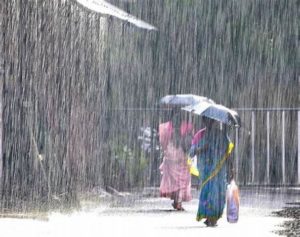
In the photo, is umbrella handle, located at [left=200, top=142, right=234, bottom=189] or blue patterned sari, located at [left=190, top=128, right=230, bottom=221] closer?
blue patterned sari, located at [left=190, top=128, right=230, bottom=221]

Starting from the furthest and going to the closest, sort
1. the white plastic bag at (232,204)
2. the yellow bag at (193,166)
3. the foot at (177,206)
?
the foot at (177,206), the yellow bag at (193,166), the white plastic bag at (232,204)

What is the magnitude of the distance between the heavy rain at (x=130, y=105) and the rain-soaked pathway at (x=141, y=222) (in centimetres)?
3

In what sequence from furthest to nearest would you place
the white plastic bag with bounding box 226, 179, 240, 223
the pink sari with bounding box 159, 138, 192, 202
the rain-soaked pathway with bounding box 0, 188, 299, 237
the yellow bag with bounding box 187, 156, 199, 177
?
the pink sari with bounding box 159, 138, 192, 202 → the yellow bag with bounding box 187, 156, 199, 177 → the white plastic bag with bounding box 226, 179, 240, 223 → the rain-soaked pathway with bounding box 0, 188, 299, 237

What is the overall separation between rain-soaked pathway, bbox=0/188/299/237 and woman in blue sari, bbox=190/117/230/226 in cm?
23

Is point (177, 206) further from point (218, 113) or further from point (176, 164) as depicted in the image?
point (218, 113)

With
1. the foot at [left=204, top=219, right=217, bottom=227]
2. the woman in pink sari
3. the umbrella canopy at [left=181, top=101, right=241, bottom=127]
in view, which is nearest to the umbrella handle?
the umbrella canopy at [left=181, top=101, right=241, bottom=127]

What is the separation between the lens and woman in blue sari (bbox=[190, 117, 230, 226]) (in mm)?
17250

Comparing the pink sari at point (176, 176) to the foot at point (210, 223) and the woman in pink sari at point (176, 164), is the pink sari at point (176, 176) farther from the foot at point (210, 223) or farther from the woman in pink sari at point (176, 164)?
the foot at point (210, 223)

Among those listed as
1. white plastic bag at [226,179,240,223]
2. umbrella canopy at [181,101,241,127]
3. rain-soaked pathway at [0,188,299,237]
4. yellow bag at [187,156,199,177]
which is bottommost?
rain-soaked pathway at [0,188,299,237]

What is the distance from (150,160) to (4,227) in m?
11.9

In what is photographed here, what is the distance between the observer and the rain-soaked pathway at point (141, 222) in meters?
15.3

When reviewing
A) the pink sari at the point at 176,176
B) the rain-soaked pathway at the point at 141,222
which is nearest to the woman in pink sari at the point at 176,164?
the pink sari at the point at 176,176

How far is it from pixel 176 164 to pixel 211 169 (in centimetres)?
314

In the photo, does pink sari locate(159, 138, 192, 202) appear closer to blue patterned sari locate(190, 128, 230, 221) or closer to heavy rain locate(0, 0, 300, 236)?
heavy rain locate(0, 0, 300, 236)
